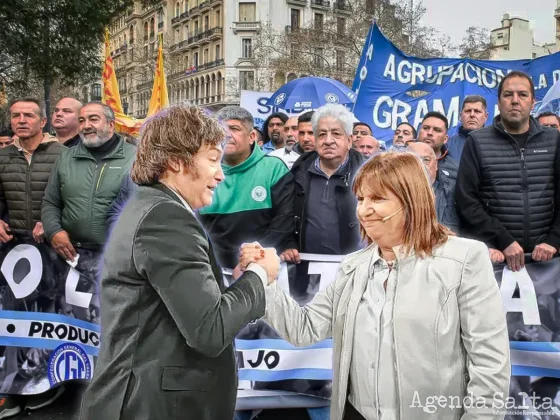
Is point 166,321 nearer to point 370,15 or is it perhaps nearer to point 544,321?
point 544,321

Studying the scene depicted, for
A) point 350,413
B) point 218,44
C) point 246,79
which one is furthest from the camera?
point 218,44

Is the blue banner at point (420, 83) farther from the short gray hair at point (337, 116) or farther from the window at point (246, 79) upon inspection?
the window at point (246, 79)

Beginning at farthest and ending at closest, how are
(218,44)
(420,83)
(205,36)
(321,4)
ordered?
(205,36) → (321,4) → (218,44) → (420,83)

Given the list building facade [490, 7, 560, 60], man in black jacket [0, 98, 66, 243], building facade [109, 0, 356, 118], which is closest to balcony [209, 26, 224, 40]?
building facade [109, 0, 356, 118]

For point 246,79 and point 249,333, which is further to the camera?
point 246,79

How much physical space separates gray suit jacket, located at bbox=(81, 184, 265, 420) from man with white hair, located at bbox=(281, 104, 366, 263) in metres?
2.18

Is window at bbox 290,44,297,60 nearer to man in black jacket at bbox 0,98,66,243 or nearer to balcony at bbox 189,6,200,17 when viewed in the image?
man in black jacket at bbox 0,98,66,243

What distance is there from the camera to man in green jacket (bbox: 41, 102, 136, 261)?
477 centimetres

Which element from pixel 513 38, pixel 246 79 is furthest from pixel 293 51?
pixel 513 38

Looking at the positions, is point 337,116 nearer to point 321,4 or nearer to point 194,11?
point 321,4

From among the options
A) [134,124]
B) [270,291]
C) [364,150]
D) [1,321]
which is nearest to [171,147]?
[270,291]

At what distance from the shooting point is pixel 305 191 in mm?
4262

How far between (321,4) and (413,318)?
72.5 metres

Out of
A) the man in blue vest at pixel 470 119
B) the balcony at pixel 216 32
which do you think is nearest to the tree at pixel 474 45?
the man in blue vest at pixel 470 119
